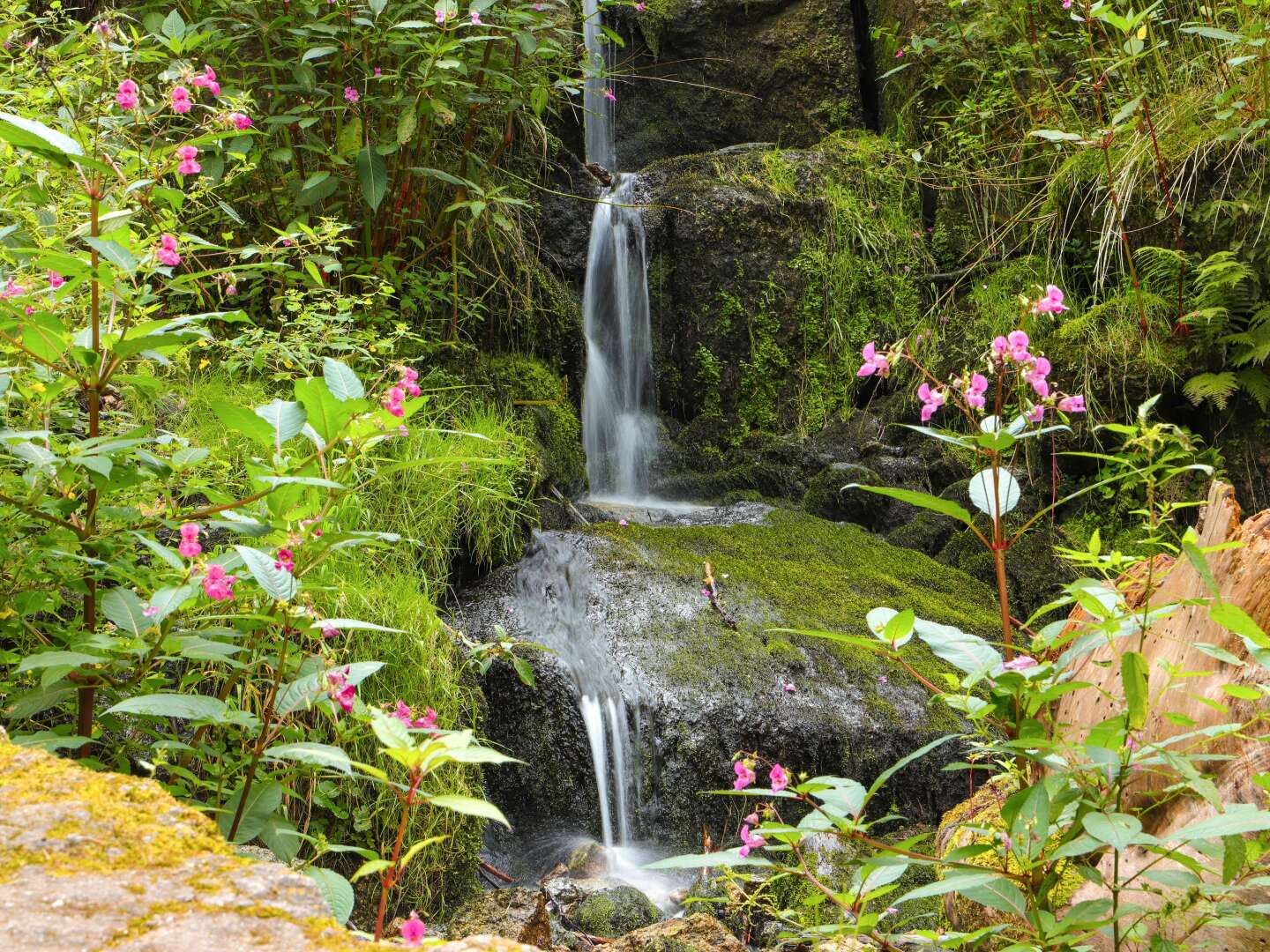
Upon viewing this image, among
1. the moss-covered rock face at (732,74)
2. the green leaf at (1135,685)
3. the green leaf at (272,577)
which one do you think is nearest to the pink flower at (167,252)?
the green leaf at (272,577)

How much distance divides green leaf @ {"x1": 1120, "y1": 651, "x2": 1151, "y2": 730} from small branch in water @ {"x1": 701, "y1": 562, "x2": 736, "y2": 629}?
3.03 m

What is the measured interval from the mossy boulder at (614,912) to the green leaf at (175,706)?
1798 millimetres

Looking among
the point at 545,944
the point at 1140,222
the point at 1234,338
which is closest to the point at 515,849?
the point at 545,944

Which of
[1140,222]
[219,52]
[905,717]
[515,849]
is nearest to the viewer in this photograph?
[515,849]

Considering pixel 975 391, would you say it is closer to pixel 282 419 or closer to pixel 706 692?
pixel 282 419

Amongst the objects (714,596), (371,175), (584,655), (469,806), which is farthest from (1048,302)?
(371,175)

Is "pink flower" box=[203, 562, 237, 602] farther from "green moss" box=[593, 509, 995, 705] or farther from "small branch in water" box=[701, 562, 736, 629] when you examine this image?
"small branch in water" box=[701, 562, 736, 629]

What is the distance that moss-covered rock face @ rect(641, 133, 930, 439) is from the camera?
6832mm

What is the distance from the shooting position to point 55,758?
3.36 ft

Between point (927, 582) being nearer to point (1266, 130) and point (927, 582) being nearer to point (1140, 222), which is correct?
point (1140, 222)

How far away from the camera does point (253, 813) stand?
5.00 ft

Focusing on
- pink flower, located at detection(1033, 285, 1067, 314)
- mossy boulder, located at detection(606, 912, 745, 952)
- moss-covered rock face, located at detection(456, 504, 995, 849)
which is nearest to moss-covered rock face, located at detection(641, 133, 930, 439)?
moss-covered rock face, located at detection(456, 504, 995, 849)

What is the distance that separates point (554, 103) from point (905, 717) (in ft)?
14.4

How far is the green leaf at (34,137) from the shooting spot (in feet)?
4.11
